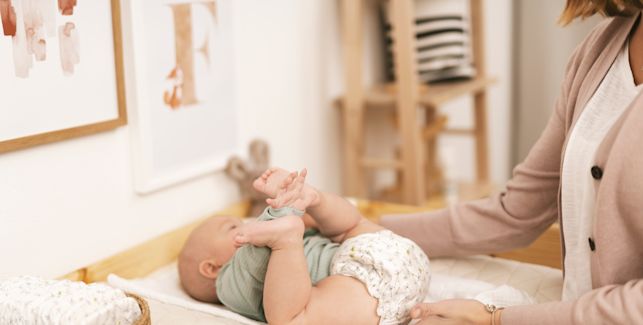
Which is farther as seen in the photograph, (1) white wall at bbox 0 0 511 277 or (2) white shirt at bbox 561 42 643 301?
(1) white wall at bbox 0 0 511 277

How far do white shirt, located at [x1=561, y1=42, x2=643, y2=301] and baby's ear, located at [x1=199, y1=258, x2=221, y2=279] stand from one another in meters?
0.65

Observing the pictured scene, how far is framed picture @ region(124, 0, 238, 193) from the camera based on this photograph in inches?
59.5

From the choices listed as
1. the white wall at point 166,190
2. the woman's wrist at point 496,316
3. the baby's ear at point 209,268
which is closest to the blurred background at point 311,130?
the white wall at point 166,190

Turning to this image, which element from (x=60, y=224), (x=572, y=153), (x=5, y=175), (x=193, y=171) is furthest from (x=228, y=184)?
(x=572, y=153)

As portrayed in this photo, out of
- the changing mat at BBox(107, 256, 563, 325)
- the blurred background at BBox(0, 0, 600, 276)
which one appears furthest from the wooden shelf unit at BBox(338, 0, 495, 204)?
the changing mat at BBox(107, 256, 563, 325)

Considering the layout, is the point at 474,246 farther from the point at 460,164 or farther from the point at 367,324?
the point at 460,164

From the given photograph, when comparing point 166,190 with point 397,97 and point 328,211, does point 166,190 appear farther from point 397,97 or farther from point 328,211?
point 397,97

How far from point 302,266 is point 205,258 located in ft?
1.02

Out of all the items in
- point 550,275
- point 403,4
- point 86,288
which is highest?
point 403,4

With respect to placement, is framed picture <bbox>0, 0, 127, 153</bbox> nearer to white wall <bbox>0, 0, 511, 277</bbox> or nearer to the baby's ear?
white wall <bbox>0, 0, 511, 277</bbox>

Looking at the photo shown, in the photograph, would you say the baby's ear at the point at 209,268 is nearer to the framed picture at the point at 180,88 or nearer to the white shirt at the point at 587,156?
the framed picture at the point at 180,88

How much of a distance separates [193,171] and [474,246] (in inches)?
27.2

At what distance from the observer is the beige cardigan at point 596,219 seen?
1031 mm

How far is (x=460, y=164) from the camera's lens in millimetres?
3113
